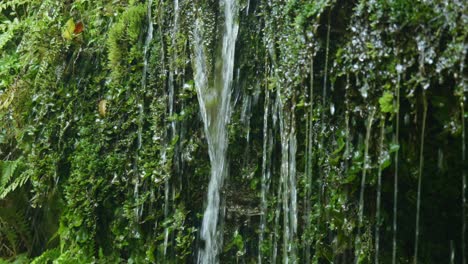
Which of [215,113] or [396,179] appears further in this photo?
[215,113]

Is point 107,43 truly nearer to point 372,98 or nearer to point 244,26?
point 244,26

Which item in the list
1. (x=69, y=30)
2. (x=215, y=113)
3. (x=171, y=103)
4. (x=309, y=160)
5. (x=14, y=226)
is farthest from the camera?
A: (x=14, y=226)

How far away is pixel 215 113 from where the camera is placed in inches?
110

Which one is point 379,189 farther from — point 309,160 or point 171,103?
point 171,103

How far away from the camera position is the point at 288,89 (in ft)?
7.92

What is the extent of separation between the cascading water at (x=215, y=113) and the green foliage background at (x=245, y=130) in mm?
43

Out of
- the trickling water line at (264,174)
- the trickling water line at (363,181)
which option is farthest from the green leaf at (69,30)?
the trickling water line at (363,181)

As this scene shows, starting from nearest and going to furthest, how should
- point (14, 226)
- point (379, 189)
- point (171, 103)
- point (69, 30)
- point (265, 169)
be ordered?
1. point (379, 189)
2. point (265, 169)
3. point (171, 103)
4. point (69, 30)
5. point (14, 226)

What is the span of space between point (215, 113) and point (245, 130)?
18cm

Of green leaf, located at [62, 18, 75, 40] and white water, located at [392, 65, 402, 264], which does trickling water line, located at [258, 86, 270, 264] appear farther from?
green leaf, located at [62, 18, 75, 40]

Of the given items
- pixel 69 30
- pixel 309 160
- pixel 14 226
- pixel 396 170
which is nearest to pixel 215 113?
pixel 309 160

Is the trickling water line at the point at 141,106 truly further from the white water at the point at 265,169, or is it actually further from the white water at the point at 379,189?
the white water at the point at 379,189

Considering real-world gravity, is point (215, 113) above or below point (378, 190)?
above

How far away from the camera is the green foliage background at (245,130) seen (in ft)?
6.95
